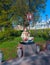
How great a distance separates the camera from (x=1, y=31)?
17.3m

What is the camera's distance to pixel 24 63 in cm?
710

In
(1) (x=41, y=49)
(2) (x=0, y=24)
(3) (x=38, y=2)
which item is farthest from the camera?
(3) (x=38, y=2)

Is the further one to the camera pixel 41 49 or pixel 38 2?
pixel 38 2

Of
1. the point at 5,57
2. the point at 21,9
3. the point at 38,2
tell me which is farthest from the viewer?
the point at 38,2

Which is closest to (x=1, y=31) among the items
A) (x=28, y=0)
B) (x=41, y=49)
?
(x=41, y=49)

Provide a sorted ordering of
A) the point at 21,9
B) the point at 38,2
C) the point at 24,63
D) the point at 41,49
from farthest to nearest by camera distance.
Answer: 1. the point at 38,2
2. the point at 21,9
3. the point at 41,49
4. the point at 24,63

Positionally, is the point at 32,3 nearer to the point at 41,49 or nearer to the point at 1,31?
the point at 1,31

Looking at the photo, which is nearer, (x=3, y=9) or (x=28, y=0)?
(x=3, y=9)

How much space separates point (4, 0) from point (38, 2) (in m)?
13.1

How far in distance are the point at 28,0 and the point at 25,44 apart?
19603 millimetres

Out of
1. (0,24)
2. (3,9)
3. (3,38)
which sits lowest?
(3,38)

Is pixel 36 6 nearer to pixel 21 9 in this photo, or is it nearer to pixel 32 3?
pixel 32 3

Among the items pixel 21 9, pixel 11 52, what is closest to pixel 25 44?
pixel 11 52

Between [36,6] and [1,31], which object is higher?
[36,6]
